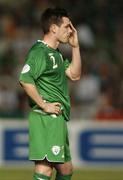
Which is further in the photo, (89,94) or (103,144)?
(89,94)

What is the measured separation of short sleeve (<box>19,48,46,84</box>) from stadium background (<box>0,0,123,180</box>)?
492 cm

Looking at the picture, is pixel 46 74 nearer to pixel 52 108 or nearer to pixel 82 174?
pixel 52 108

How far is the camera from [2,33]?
17.9 m

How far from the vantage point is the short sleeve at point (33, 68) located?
795cm

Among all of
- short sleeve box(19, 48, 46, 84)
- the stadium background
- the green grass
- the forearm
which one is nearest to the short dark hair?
short sleeve box(19, 48, 46, 84)

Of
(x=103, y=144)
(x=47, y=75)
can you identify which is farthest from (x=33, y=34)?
(x=47, y=75)

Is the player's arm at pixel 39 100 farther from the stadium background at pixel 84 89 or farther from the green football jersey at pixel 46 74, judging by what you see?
the stadium background at pixel 84 89

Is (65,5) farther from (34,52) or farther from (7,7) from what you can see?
(34,52)

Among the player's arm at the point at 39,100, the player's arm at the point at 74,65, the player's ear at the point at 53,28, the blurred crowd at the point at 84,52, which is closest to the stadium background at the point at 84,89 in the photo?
the blurred crowd at the point at 84,52

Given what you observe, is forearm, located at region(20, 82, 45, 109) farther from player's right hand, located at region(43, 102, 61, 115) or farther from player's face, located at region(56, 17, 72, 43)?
player's face, located at region(56, 17, 72, 43)

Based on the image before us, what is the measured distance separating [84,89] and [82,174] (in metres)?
3.04

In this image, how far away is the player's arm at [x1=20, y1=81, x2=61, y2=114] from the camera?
791cm

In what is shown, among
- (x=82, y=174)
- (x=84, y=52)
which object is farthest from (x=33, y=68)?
(x=84, y=52)

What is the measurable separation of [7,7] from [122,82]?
141 inches
